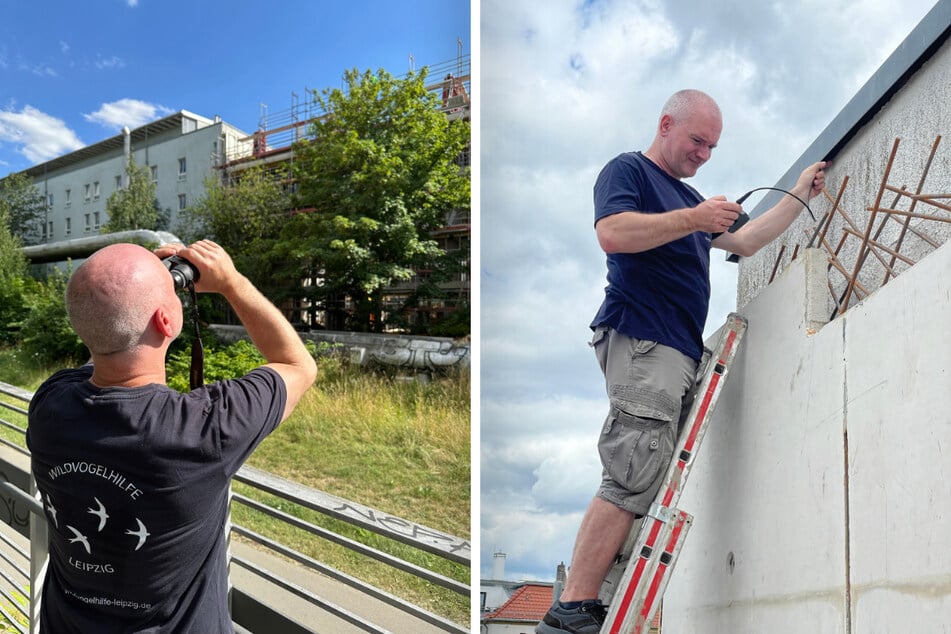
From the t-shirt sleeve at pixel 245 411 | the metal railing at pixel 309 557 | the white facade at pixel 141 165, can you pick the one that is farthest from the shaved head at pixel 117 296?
the white facade at pixel 141 165

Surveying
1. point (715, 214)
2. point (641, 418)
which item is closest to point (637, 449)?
point (641, 418)

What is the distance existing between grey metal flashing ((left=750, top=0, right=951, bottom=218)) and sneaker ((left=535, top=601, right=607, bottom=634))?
109 centimetres

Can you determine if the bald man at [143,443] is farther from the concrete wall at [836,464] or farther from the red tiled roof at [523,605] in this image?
the red tiled roof at [523,605]

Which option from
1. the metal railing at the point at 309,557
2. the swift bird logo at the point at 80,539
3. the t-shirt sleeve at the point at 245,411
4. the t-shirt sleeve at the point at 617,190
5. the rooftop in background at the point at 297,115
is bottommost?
the metal railing at the point at 309,557

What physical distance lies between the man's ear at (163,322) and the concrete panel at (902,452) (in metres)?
0.77

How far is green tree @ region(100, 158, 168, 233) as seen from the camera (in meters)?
8.71

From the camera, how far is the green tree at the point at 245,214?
25.3 feet

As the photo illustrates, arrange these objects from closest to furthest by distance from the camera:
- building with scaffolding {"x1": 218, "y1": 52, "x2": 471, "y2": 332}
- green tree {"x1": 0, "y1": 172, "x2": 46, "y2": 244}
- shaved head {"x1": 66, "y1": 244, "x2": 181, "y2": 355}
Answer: shaved head {"x1": 66, "y1": 244, "x2": 181, "y2": 355} → building with scaffolding {"x1": 218, "y1": 52, "x2": 471, "y2": 332} → green tree {"x1": 0, "y1": 172, "x2": 46, "y2": 244}

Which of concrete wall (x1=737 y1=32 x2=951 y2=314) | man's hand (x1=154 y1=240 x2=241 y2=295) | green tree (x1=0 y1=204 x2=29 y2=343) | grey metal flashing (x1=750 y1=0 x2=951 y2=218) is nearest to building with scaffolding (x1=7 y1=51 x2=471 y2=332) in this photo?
green tree (x1=0 y1=204 x2=29 y2=343)

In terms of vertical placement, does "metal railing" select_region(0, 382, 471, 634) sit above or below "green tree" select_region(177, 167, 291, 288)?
below

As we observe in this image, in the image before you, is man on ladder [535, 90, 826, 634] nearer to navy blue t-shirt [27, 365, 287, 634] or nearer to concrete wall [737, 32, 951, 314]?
concrete wall [737, 32, 951, 314]

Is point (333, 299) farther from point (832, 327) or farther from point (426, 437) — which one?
point (832, 327)

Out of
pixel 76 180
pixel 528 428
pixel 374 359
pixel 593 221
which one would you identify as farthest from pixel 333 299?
pixel 593 221

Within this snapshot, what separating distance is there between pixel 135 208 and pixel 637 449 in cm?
907
